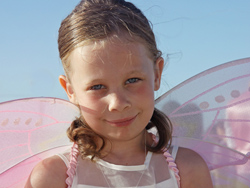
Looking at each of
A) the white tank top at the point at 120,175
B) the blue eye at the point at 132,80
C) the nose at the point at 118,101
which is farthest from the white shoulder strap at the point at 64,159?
the blue eye at the point at 132,80

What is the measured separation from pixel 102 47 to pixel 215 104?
85cm

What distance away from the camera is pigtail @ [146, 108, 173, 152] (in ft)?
7.13

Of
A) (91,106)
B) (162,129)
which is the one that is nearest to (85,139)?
(91,106)

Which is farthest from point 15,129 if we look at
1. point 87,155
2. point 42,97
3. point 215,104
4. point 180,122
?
point 215,104

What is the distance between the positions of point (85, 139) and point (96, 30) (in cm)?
61

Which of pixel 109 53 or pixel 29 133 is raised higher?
pixel 109 53

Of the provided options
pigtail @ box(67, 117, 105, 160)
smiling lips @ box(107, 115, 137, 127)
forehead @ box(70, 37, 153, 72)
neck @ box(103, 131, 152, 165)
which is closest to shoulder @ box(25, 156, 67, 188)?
pigtail @ box(67, 117, 105, 160)

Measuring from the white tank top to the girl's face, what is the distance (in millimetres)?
185

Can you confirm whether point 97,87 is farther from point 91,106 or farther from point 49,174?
point 49,174

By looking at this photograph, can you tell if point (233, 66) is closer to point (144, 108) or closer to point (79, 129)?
point (144, 108)

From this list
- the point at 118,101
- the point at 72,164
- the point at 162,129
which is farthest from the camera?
the point at 162,129

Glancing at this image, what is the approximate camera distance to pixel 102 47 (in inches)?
72.3

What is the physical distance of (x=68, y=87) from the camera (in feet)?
6.88

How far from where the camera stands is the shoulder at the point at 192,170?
2080 mm
